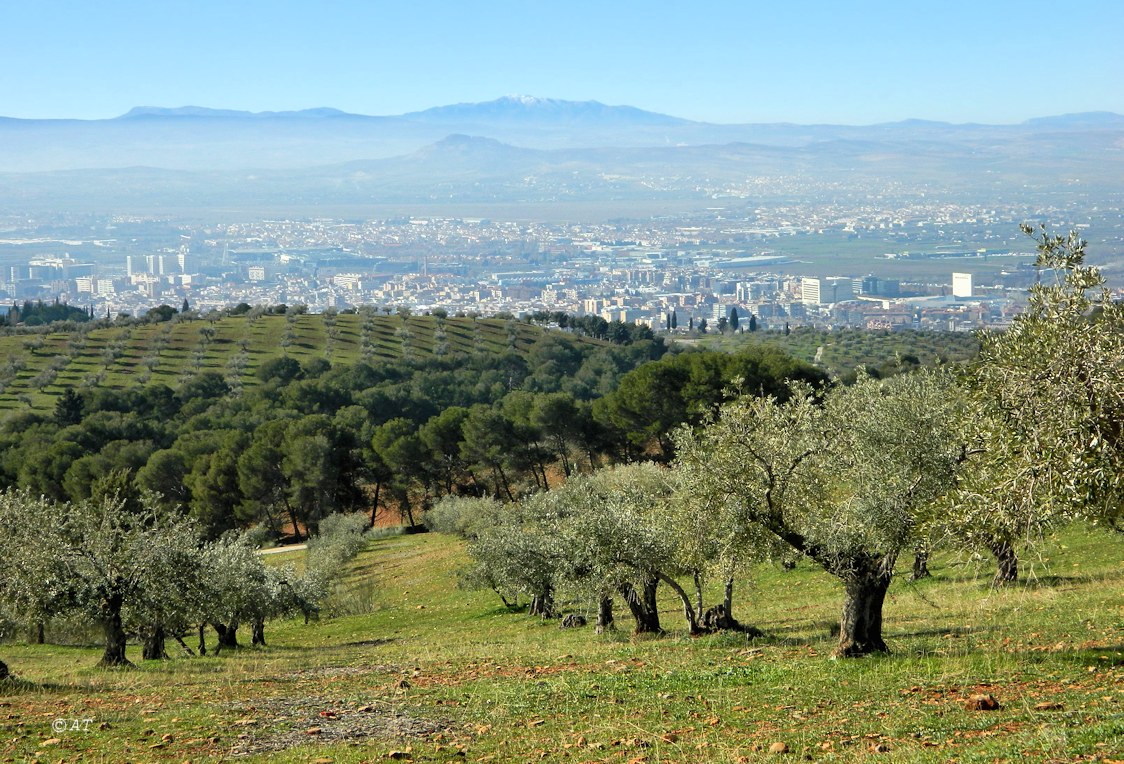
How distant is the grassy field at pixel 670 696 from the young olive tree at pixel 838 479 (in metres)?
1.28

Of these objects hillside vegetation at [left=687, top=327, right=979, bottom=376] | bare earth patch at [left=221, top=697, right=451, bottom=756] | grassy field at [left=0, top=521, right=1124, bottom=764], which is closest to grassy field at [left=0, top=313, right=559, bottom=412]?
hillside vegetation at [left=687, top=327, right=979, bottom=376]

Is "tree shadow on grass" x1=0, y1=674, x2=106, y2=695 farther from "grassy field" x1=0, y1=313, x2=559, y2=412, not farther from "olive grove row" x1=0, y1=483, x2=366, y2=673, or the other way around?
"grassy field" x1=0, y1=313, x2=559, y2=412

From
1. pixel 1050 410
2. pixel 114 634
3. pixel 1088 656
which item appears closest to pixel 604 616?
pixel 114 634

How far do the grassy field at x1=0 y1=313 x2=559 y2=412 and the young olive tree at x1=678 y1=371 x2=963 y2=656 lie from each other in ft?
289

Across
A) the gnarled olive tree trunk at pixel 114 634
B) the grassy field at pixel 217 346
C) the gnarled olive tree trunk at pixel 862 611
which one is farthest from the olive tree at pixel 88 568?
the grassy field at pixel 217 346

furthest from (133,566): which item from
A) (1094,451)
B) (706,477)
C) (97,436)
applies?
(97,436)

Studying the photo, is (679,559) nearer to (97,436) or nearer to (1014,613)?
(1014,613)

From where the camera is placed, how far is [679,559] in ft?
70.8

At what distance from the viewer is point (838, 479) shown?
18.5 meters

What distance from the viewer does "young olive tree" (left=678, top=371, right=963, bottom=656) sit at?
16.8 m

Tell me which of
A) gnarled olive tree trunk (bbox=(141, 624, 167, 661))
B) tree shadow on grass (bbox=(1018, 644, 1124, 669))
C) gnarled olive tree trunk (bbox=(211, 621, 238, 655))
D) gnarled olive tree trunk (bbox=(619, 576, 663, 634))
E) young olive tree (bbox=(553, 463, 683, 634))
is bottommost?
gnarled olive tree trunk (bbox=(211, 621, 238, 655))

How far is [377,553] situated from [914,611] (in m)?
39.2

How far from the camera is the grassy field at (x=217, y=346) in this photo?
104 meters

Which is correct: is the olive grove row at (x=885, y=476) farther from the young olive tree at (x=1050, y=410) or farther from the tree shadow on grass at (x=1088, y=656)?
the tree shadow on grass at (x=1088, y=656)
